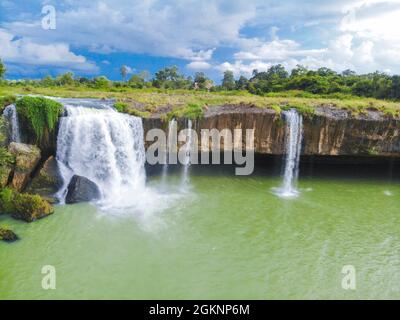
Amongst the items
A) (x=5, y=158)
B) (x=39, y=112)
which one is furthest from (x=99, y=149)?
(x=5, y=158)

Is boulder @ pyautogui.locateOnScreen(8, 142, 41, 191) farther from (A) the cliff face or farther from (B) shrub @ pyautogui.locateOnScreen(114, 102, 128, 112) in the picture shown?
(A) the cliff face

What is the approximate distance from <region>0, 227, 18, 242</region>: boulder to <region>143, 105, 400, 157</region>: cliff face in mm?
7102

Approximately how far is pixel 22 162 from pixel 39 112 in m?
2.22

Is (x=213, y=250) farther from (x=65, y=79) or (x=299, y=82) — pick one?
(x=65, y=79)

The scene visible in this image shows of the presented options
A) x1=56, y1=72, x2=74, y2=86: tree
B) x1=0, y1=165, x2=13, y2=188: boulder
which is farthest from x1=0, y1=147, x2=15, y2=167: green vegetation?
x1=56, y1=72, x2=74, y2=86: tree

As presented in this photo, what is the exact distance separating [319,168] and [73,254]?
45.3 ft

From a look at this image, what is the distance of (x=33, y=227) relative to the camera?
11078mm

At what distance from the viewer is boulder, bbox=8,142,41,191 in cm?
1267

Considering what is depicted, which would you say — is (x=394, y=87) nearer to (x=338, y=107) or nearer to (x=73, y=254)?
(x=338, y=107)

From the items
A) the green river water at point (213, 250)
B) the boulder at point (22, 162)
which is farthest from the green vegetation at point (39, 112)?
the green river water at point (213, 250)
